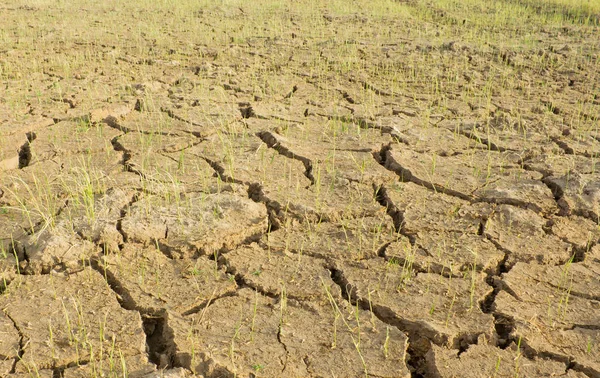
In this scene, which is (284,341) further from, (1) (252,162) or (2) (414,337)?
(1) (252,162)

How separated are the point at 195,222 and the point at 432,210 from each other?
1172 millimetres

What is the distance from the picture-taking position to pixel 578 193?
354 cm

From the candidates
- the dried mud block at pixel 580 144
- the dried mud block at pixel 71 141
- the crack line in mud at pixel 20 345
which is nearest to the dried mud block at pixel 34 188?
the dried mud block at pixel 71 141

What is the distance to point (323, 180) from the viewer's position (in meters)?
3.66

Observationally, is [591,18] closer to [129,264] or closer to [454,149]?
[454,149]

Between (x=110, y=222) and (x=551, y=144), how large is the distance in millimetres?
2853

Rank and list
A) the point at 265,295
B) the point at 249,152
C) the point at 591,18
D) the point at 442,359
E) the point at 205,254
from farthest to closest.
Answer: the point at 591,18 < the point at 249,152 < the point at 205,254 < the point at 265,295 < the point at 442,359

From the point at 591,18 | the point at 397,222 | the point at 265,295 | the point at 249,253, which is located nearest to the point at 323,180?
the point at 397,222

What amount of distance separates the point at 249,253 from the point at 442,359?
0.98 m

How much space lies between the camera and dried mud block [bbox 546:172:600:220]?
3416 mm

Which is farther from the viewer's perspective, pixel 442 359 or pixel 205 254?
pixel 205 254

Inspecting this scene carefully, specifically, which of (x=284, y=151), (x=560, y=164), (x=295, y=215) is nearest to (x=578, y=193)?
(x=560, y=164)

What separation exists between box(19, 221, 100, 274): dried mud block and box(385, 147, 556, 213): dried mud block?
179 centimetres

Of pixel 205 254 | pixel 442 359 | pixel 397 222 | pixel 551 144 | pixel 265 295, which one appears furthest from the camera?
pixel 551 144
